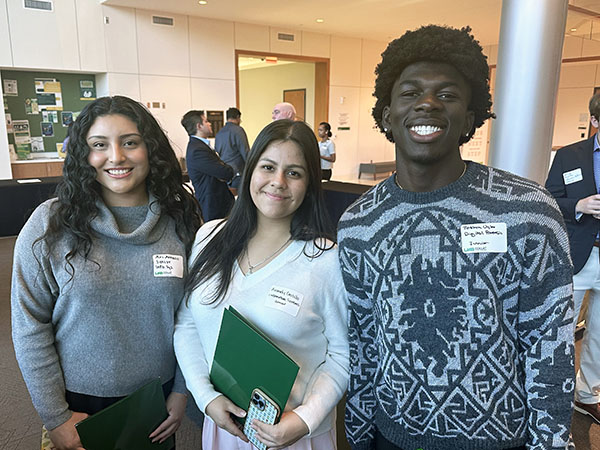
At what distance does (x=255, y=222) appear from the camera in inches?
55.9

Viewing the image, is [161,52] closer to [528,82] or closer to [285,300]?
[528,82]

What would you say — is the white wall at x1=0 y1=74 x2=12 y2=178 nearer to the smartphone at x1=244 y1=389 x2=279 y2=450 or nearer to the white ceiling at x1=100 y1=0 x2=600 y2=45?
the white ceiling at x1=100 y1=0 x2=600 y2=45

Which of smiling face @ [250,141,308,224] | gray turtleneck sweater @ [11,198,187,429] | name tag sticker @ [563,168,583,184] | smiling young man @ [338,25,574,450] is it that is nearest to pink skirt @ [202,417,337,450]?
gray turtleneck sweater @ [11,198,187,429]

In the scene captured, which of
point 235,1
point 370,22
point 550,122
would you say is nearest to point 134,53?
point 235,1

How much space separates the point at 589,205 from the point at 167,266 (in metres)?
2.05

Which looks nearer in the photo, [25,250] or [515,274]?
[515,274]

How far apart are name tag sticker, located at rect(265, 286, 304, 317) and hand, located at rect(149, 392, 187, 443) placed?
0.49m

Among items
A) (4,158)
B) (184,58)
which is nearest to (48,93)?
(4,158)

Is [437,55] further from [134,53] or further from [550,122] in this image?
[134,53]

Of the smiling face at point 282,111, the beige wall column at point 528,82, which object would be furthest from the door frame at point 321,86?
the beige wall column at point 528,82

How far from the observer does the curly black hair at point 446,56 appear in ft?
3.15

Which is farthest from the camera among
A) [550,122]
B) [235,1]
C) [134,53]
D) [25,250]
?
[134,53]

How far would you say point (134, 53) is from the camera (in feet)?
27.6

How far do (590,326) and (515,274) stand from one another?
2003 millimetres
